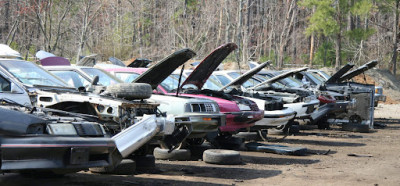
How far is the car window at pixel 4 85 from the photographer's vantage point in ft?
25.8

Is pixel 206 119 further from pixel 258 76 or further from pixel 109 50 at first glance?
pixel 109 50

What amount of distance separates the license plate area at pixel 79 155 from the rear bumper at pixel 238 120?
15.2ft

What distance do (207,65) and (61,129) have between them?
5225 mm

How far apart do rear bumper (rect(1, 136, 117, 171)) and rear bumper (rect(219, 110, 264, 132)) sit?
4356mm

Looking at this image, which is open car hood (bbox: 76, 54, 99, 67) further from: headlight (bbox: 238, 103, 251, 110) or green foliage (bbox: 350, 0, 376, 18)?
green foliage (bbox: 350, 0, 376, 18)

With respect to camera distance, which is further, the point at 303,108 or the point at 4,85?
the point at 303,108

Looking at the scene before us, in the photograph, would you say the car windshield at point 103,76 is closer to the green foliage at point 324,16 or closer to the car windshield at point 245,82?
the car windshield at point 245,82

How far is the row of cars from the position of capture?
570cm

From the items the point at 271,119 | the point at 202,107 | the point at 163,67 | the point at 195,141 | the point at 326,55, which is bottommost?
the point at 195,141

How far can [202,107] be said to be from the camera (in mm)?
9328

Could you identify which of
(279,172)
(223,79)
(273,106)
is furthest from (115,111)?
(223,79)

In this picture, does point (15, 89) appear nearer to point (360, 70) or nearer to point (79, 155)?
point (79, 155)

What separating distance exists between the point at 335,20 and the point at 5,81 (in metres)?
29.4

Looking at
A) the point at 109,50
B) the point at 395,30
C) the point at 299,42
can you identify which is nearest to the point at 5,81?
Answer: the point at 109,50
